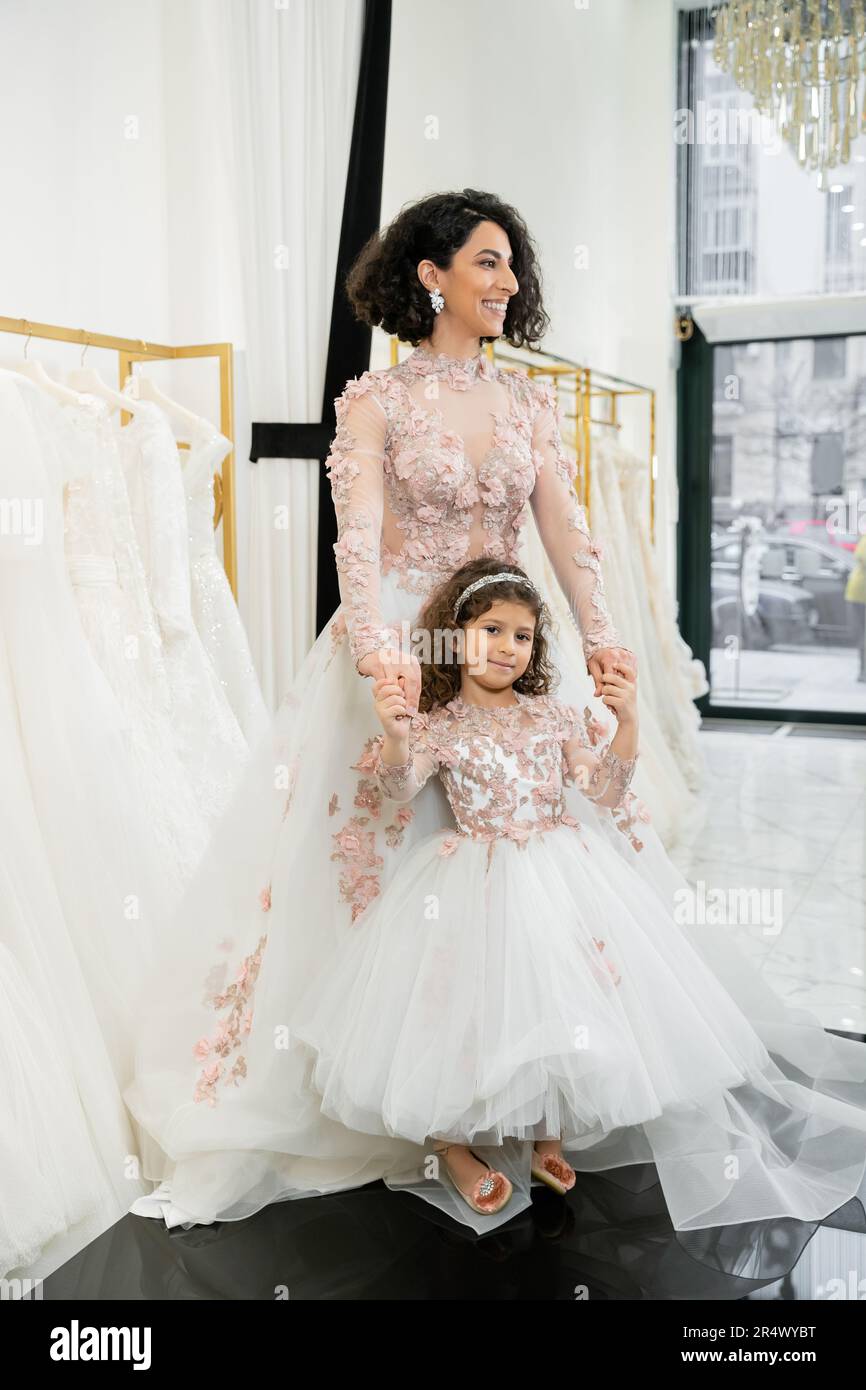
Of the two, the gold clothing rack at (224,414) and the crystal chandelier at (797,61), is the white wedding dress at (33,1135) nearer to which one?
the gold clothing rack at (224,414)

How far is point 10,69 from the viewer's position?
320 cm

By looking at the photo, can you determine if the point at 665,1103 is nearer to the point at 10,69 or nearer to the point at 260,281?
the point at 260,281

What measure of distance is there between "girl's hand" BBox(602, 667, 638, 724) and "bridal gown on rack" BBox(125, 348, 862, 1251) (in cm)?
12

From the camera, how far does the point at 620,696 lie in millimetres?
2168

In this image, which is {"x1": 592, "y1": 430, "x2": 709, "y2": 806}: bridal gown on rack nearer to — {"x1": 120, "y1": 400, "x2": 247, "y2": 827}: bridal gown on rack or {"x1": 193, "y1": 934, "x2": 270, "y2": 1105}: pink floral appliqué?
{"x1": 120, "y1": 400, "x2": 247, "y2": 827}: bridal gown on rack

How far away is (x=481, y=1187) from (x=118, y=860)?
3.41ft

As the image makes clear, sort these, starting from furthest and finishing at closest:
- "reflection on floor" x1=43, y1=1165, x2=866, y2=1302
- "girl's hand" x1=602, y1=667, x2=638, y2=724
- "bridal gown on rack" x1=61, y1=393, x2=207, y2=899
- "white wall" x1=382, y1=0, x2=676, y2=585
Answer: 1. "white wall" x1=382, y1=0, x2=676, y2=585
2. "bridal gown on rack" x1=61, y1=393, x2=207, y2=899
3. "girl's hand" x1=602, y1=667, x2=638, y2=724
4. "reflection on floor" x1=43, y1=1165, x2=866, y2=1302

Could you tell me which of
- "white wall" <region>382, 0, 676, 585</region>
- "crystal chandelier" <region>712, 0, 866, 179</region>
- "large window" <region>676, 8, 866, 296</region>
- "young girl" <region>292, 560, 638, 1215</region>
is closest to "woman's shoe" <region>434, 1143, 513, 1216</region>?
"young girl" <region>292, 560, 638, 1215</region>

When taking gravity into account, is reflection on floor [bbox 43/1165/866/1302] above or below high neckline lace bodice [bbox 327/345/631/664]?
below

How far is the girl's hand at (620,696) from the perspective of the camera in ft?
7.11

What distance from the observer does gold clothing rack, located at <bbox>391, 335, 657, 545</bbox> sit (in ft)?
15.7

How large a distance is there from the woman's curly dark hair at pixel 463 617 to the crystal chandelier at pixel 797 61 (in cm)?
364

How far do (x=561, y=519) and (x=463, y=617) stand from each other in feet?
1.08
